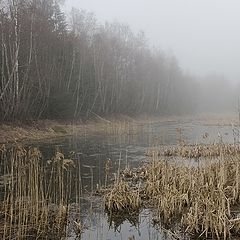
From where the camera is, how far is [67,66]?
4388 cm

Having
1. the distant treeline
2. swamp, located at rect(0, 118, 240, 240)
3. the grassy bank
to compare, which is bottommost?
swamp, located at rect(0, 118, 240, 240)

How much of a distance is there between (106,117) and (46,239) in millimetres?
41296

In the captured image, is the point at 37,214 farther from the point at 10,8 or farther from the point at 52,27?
the point at 52,27

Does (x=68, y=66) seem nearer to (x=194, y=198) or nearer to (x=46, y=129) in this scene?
(x=46, y=129)

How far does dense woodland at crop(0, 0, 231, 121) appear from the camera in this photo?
32.4 meters

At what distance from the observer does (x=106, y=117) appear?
49438mm

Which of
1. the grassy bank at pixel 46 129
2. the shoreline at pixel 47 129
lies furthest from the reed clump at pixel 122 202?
the grassy bank at pixel 46 129

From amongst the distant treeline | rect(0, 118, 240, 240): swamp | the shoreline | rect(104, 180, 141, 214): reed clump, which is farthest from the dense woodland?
rect(104, 180, 141, 214): reed clump

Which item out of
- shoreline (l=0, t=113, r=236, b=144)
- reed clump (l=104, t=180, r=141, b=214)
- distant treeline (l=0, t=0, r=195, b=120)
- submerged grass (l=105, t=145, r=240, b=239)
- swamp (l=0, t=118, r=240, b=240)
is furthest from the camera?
distant treeline (l=0, t=0, r=195, b=120)

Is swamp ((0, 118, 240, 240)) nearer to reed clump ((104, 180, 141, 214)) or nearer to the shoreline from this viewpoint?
reed clump ((104, 180, 141, 214))

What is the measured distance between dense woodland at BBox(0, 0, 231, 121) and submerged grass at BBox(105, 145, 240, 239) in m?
20.8

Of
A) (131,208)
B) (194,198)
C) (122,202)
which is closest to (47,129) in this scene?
(122,202)

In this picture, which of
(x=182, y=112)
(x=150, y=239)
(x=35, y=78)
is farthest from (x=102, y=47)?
(x=150, y=239)

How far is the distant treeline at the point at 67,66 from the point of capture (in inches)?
1276
